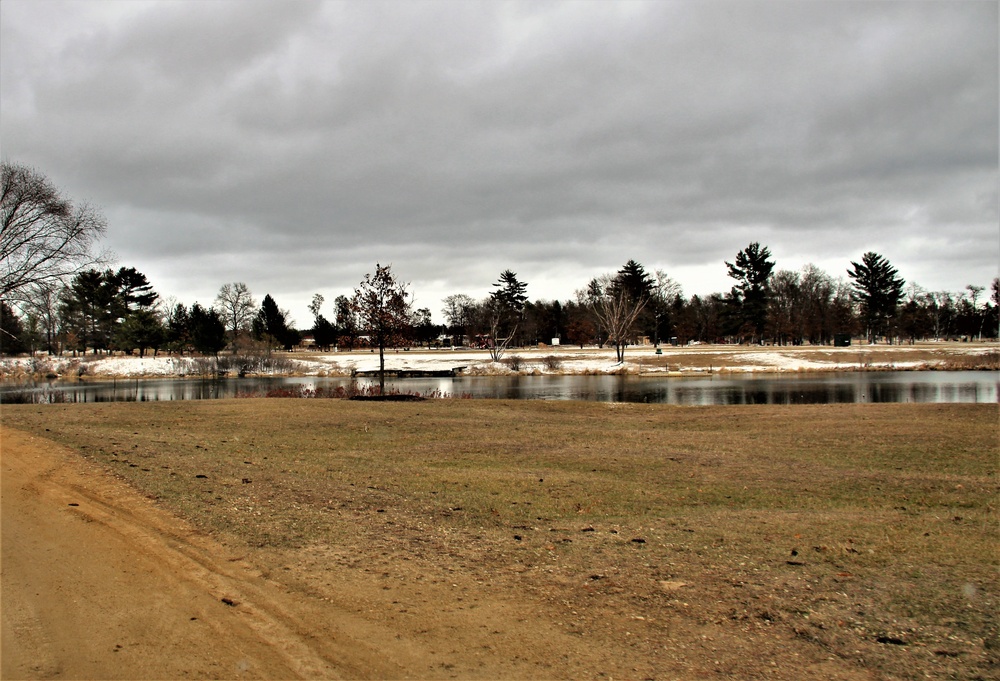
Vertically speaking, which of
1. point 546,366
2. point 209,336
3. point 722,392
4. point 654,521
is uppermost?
point 209,336

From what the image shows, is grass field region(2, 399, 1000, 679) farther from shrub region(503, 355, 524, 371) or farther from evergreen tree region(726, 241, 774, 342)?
evergreen tree region(726, 241, 774, 342)

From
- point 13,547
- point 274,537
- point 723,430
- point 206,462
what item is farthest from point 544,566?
point 723,430

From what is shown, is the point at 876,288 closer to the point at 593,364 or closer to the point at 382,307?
the point at 593,364

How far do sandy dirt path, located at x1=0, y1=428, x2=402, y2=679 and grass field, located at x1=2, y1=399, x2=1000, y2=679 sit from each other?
511mm

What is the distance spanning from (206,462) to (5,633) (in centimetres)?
613

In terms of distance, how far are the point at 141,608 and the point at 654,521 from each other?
5.50m

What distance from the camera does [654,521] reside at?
310 inches

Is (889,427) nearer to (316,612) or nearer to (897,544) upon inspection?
(897,544)

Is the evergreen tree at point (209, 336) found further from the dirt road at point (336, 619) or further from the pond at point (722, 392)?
the dirt road at point (336, 619)

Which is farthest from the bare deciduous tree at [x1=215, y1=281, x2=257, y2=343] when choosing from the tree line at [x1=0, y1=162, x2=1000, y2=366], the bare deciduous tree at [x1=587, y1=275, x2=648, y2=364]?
the bare deciduous tree at [x1=587, y1=275, x2=648, y2=364]

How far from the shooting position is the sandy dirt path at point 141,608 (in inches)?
168

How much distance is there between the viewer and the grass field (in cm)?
473

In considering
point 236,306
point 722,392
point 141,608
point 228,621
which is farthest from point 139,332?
point 228,621

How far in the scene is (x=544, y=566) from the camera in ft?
19.9
